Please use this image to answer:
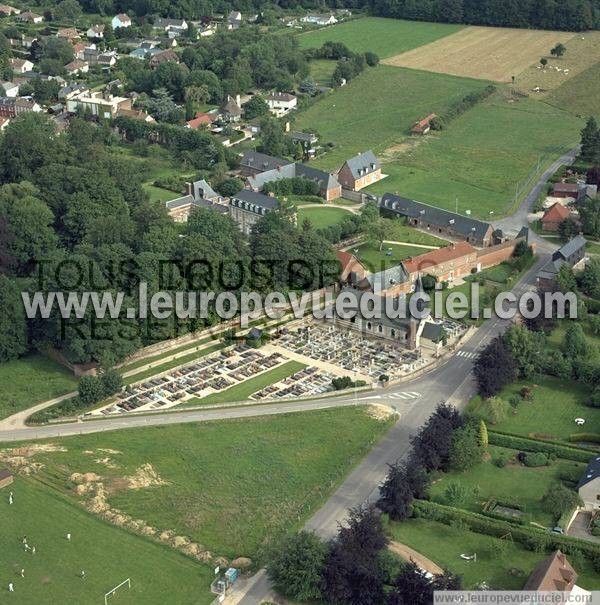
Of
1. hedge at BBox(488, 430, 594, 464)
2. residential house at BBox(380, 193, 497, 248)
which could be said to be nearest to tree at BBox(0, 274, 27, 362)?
hedge at BBox(488, 430, 594, 464)

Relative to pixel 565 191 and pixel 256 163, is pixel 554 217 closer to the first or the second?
pixel 565 191

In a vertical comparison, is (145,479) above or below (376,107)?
below

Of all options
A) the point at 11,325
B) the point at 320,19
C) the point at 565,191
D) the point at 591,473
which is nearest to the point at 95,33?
the point at 320,19

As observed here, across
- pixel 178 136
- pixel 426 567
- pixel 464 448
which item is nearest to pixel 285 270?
pixel 464 448

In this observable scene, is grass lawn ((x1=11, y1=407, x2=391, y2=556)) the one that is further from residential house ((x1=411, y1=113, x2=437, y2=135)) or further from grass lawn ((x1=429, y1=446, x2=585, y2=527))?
residential house ((x1=411, y1=113, x2=437, y2=135))

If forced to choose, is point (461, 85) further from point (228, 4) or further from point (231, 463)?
point (231, 463)
